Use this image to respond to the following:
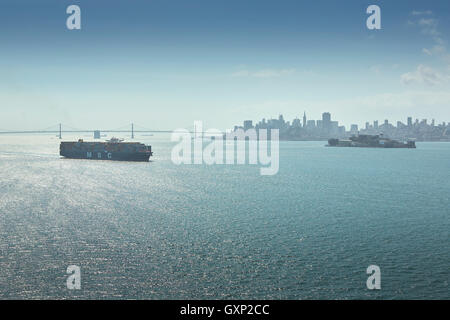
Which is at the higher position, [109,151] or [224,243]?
[109,151]

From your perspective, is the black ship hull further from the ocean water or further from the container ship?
the ocean water

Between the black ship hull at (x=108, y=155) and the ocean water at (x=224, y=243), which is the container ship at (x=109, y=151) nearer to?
the black ship hull at (x=108, y=155)

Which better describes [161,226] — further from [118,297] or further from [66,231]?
[118,297]

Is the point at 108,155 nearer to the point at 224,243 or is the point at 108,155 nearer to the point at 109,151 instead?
the point at 109,151

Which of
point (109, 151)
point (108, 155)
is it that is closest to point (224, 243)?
point (108, 155)

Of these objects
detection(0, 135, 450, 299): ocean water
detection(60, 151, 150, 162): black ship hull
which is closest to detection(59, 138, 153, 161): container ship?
detection(60, 151, 150, 162): black ship hull

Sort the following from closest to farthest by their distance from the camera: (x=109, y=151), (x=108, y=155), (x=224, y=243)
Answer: (x=224, y=243) < (x=108, y=155) < (x=109, y=151)

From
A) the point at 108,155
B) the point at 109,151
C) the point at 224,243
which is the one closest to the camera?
the point at 224,243
